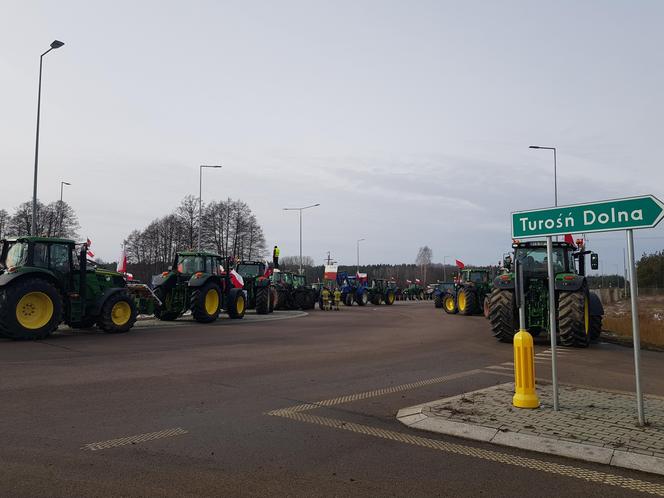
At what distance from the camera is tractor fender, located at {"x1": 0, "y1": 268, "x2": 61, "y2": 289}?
497 inches

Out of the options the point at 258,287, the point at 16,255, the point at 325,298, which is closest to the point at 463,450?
the point at 16,255

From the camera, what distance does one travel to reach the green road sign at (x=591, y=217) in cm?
566

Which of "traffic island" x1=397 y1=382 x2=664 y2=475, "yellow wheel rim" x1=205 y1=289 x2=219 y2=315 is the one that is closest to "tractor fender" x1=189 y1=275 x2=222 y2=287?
"yellow wheel rim" x1=205 y1=289 x2=219 y2=315

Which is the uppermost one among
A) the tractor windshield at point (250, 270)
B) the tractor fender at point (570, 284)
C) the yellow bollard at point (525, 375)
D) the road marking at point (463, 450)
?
the tractor windshield at point (250, 270)

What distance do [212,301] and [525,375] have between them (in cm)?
1522

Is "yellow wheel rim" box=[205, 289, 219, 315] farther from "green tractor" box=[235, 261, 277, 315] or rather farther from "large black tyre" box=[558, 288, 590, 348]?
"large black tyre" box=[558, 288, 590, 348]

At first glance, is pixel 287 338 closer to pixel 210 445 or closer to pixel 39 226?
pixel 210 445

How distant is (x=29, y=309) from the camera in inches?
512

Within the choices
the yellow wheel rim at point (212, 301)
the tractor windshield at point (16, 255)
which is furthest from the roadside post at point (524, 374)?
the yellow wheel rim at point (212, 301)

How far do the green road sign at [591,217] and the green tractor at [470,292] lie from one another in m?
19.5

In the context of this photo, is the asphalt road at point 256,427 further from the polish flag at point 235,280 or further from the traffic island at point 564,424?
the polish flag at point 235,280

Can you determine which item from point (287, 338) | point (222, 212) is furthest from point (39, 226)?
point (287, 338)

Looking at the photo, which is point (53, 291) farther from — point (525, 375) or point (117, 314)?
point (525, 375)

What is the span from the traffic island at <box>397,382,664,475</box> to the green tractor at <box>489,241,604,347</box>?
6427 millimetres
